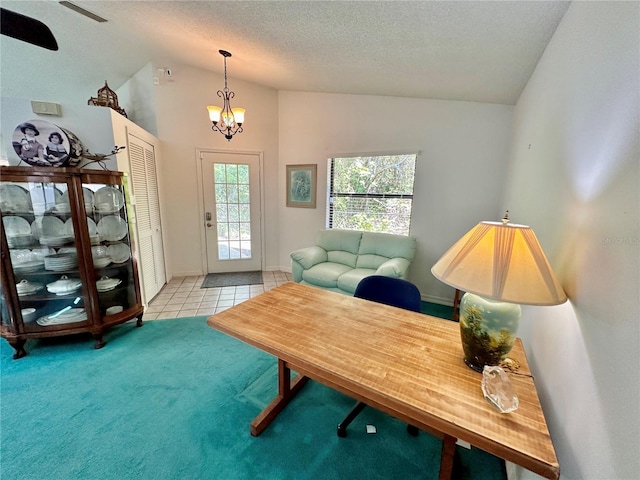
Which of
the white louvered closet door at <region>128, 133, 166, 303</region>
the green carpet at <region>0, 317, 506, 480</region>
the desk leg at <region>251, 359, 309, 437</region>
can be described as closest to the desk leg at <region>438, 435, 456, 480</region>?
the green carpet at <region>0, 317, 506, 480</region>

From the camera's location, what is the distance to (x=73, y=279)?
2326 millimetres

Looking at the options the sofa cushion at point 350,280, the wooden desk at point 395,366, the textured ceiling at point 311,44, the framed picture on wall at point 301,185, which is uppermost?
the textured ceiling at point 311,44

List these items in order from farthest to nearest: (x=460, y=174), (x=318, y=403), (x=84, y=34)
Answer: (x=460, y=174), (x=84, y=34), (x=318, y=403)

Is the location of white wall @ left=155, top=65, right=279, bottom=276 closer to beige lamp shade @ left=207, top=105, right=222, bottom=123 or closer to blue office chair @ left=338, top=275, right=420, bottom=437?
beige lamp shade @ left=207, top=105, right=222, bottom=123

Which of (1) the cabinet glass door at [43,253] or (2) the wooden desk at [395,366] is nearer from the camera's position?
(2) the wooden desk at [395,366]

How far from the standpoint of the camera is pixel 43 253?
2.22 metres

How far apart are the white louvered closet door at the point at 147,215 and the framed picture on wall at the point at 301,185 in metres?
1.90

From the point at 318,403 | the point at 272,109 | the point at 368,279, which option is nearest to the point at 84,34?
the point at 272,109

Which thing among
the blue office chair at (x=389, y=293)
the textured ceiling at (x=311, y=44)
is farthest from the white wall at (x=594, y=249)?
the blue office chair at (x=389, y=293)

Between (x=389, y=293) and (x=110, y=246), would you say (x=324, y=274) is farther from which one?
(x=110, y=246)

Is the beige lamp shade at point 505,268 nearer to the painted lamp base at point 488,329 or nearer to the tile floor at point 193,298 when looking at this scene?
the painted lamp base at point 488,329

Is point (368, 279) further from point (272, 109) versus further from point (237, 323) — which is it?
point (272, 109)

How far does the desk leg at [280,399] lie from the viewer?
5.07ft

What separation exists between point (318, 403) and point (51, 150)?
2.93 metres
